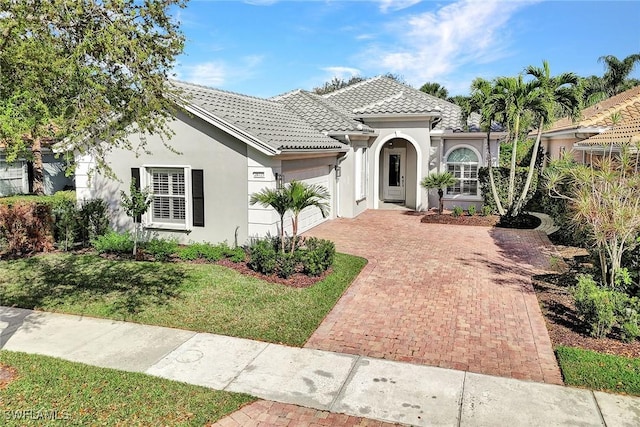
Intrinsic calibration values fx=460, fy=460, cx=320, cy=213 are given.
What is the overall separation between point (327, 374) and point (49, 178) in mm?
21581

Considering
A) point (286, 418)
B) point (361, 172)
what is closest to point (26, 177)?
point (361, 172)

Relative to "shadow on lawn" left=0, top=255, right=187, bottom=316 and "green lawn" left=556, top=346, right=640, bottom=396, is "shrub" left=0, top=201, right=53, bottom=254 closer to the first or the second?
"shadow on lawn" left=0, top=255, right=187, bottom=316

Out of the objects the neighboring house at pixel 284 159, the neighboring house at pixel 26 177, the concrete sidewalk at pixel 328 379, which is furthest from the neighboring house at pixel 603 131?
the neighboring house at pixel 26 177

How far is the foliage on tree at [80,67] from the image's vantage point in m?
6.10

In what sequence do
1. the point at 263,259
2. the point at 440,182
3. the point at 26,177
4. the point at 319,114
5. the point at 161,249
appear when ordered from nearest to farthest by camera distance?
the point at 263,259 → the point at 161,249 → the point at 440,182 → the point at 319,114 → the point at 26,177

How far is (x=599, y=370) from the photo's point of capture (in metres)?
6.49

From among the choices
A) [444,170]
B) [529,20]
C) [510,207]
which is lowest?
[510,207]

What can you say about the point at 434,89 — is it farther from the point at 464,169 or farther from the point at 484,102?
the point at 484,102

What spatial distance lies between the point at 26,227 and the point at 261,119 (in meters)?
7.84

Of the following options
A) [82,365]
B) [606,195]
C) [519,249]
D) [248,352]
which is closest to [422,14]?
[519,249]

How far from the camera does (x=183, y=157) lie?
45.5 feet

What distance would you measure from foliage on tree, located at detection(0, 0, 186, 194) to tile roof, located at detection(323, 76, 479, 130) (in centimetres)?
1516

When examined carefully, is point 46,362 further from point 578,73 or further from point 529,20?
point 578,73

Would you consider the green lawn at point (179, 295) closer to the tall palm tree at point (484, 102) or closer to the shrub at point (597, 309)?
the shrub at point (597, 309)
